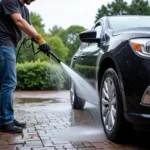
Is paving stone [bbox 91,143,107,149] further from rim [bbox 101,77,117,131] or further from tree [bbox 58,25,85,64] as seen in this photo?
tree [bbox 58,25,85,64]

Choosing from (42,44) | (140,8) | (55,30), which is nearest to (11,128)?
(42,44)

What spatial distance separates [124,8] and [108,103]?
2015 inches

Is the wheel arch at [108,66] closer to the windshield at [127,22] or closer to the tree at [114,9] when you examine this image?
the windshield at [127,22]

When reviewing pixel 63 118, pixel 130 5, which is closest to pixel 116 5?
pixel 130 5

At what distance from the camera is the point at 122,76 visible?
3.35 meters

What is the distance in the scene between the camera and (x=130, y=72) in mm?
3238

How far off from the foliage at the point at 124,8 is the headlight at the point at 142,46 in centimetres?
4996

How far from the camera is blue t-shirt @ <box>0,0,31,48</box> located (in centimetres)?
412

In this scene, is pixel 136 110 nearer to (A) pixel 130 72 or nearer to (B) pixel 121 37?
(A) pixel 130 72

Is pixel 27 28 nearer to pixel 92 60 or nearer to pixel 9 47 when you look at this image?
pixel 9 47

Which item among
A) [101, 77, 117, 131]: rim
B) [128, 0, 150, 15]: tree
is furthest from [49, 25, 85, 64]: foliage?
[101, 77, 117, 131]: rim

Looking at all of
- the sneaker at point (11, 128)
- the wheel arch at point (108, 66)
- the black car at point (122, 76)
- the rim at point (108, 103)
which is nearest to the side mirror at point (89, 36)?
the black car at point (122, 76)

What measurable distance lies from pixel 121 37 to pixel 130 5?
5234 cm

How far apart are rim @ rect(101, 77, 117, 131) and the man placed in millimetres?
940
